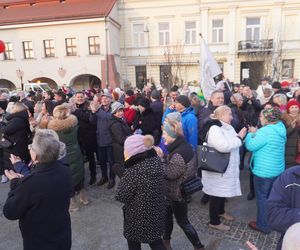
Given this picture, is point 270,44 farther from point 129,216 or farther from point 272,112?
point 129,216

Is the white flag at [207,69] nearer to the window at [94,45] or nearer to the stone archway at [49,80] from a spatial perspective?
the window at [94,45]

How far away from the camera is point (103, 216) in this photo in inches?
185

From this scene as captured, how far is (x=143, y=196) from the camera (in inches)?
107

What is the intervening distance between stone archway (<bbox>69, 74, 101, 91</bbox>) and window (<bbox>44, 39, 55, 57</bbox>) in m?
3.29

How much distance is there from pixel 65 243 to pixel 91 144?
348cm

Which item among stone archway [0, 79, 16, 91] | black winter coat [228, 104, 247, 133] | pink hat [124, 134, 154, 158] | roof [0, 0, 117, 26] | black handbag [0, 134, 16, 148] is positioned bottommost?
stone archway [0, 79, 16, 91]

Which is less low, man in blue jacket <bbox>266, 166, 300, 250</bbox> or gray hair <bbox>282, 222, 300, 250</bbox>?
gray hair <bbox>282, 222, 300, 250</bbox>

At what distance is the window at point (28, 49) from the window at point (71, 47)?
3754 mm

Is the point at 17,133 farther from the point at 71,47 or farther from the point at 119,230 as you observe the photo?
the point at 71,47

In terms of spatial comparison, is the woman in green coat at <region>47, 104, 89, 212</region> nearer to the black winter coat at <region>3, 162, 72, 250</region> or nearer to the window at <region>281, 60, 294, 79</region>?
the black winter coat at <region>3, 162, 72, 250</region>

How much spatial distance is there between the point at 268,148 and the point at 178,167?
1.29m

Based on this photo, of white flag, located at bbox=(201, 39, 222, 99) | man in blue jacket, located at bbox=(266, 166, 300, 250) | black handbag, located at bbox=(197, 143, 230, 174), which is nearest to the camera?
man in blue jacket, located at bbox=(266, 166, 300, 250)

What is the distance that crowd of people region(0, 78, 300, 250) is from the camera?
238cm

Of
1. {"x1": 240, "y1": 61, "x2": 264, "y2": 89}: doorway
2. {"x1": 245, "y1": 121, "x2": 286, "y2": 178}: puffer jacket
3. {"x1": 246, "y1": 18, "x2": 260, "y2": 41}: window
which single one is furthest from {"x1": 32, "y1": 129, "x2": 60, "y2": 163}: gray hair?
{"x1": 246, "y1": 18, "x2": 260, "y2": 41}: window
